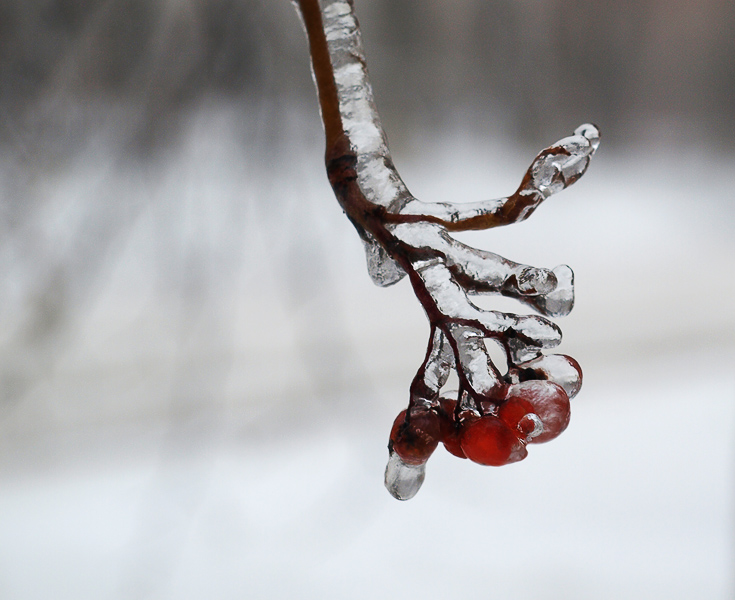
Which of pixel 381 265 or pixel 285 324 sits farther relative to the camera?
pixel 285 324

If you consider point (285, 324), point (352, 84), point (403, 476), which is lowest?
point (403, 476)

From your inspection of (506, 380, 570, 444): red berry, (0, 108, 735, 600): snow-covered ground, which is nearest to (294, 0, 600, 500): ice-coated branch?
(506, 380, 570, 444): red berry

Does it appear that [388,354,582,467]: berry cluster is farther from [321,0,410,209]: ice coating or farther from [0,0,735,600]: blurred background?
[0,0,735,600]: blurred background

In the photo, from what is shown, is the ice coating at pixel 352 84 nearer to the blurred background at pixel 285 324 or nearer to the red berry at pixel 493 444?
the red berry at pixel 493 444

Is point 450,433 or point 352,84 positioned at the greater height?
point 352,84

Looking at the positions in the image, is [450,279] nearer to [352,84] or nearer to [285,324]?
[352,84]

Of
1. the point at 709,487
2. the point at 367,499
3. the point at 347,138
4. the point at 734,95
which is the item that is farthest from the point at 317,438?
the point at 734,95

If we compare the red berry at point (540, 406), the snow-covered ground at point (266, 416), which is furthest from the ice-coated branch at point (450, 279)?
the snow-covered ground at point (266, 416)

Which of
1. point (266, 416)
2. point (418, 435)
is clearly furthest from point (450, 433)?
point (266, 416)
